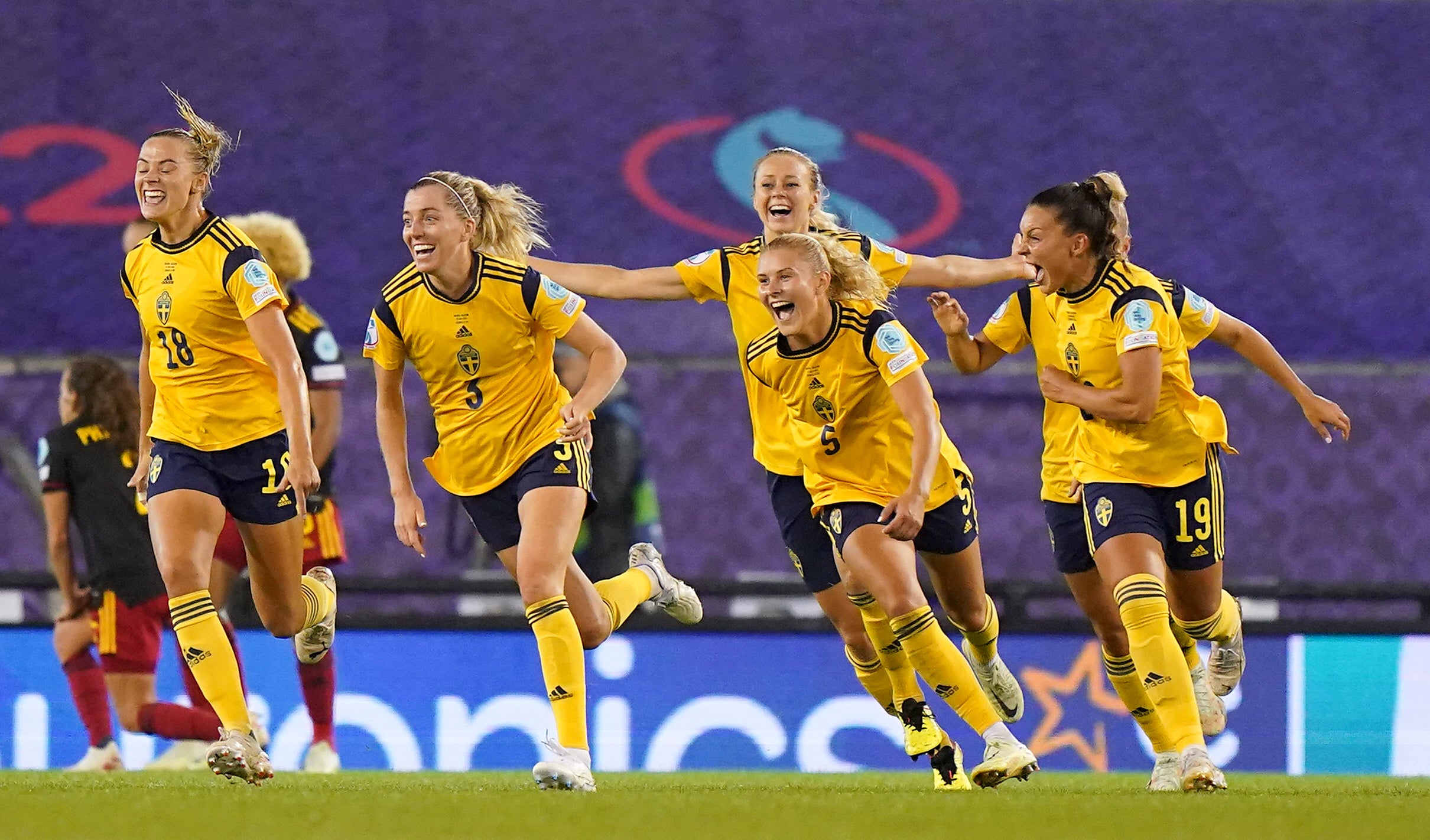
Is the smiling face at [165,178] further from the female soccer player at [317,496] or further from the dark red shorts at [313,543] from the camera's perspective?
the dark red shorts at [313,543]

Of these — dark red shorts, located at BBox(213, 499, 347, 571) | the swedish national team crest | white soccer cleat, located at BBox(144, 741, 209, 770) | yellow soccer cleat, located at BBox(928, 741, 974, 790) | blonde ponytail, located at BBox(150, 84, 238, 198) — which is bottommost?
white soccer cleat, located at BBox(144, 741, 209, 770)

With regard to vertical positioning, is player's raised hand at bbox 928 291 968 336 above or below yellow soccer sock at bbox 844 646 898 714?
above

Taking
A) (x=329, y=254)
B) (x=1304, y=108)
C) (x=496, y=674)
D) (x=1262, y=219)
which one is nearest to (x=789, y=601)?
(x=496, y=674)

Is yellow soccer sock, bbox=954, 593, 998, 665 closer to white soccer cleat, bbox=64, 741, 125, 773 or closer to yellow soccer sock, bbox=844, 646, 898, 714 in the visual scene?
yellow soccer sock, bbox=844, 646, 898, 714

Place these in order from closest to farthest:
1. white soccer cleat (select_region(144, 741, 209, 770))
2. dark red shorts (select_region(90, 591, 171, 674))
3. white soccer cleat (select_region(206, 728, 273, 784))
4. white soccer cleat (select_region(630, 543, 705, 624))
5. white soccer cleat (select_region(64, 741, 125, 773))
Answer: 1. white soccer cleat (select_region(206, 728, 273, 784))
2. white soccer cleat (select_region(630, 543, 705, 624))
3. dark red shorts (select_region(90, 591, 171, 674))
4. white soccer cleat (select_region(64, 741, 125, 773))
5. white soccer cleat (select_region(144, 741, 209, 770))

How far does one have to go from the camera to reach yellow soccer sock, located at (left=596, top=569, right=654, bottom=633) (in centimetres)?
612

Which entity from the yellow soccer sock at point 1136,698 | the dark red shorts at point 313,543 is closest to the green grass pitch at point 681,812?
the yellow soccer sock at point 1136,698

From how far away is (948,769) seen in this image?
560 centimetres

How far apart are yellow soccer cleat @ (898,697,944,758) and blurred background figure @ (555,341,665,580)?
126 inches

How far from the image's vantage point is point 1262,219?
545 inches

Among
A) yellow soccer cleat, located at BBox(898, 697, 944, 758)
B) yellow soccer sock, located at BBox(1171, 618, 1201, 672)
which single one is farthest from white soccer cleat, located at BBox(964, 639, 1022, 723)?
yellow soccer sock, located at BBox(1171, 618, 1201, 672)

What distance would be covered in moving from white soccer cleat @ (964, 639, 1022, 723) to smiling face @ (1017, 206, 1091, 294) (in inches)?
49.8

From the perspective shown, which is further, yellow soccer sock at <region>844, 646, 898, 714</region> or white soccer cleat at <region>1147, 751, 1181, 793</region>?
yellow soccer sock at <region>844, 646, 898, 714</region>

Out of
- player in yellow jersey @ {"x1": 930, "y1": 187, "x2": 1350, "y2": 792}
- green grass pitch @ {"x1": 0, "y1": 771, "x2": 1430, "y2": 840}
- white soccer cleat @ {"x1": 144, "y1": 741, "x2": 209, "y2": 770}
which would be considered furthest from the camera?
white soccer cleat @ {"x1": 144, "y1": 741, "x2": 209, "y2": 770}
